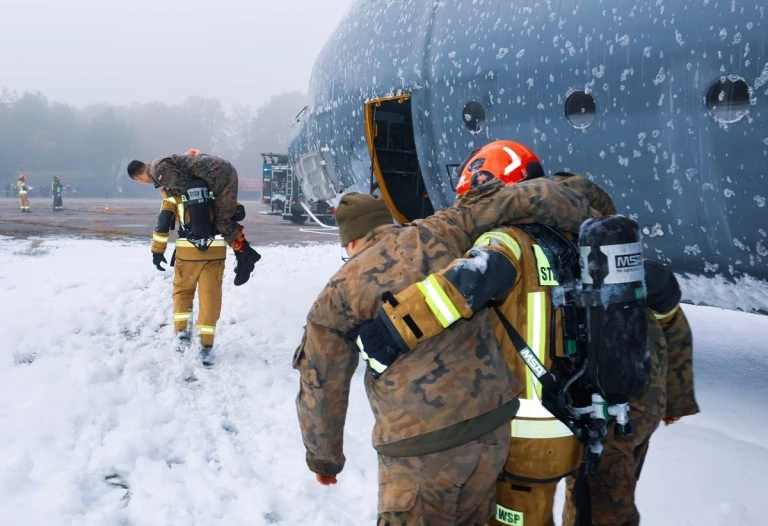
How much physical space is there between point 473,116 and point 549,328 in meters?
2.71

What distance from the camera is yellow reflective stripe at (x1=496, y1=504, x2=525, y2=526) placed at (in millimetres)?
1973

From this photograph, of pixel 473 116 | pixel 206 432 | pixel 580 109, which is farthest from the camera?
pixel 473 116

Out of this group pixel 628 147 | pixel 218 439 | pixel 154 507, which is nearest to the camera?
pixel 154 507

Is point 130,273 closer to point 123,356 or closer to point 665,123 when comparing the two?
point 123,356

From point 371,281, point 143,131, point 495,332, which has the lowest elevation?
point 495,332

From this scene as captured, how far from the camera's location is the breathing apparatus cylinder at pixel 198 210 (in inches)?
189

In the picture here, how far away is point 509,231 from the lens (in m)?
1.82

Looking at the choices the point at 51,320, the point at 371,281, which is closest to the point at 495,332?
the point at 371,281

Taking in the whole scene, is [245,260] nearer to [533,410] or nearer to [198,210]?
[198,210]

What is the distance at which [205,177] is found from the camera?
485 centimetres

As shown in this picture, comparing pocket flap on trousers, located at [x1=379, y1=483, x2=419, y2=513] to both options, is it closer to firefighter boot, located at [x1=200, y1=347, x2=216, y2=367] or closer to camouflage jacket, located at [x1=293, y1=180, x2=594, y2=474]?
camouflage jacket, located at [x1=293, y1=180, x2=594, y2=474]

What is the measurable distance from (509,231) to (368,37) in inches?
159

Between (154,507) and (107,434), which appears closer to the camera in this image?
(154,507)

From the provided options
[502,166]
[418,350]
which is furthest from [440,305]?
[502,166]
